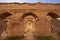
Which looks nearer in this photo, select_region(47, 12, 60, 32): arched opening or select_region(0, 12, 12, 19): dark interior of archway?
select_region(47, 12, 60, 32): arched opening

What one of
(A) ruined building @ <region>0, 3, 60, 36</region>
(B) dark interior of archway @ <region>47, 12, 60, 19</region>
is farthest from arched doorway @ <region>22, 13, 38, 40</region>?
(B) dark interior of archway @ <region>47, 12, 60, 19</region>

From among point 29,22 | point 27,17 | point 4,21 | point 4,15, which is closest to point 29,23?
point 29,22

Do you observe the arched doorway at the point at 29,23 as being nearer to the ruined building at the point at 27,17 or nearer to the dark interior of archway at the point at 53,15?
the ruined building at the point at 27,17

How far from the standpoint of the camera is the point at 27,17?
7289mm

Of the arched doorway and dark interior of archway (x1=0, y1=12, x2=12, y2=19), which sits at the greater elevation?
dark interior of archway (x1=0, y1=12, x2=12, y2=19)

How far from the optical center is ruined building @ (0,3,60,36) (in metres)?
6.87

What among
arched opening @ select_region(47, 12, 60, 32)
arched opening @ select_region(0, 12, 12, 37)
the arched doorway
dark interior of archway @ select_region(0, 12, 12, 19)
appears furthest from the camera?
dark interior of archway @ select_region(0, 12, 12, 19)

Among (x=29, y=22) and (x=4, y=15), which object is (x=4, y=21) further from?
(x=29, y=22)

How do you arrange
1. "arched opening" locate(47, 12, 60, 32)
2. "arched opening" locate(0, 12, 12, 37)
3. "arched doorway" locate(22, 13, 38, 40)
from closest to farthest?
1. "arched doorway" locate(22, 13, 38, 40)
2. "arched opening" locate(0, 12, 12, 37)
3. "arched opening" locate(47, 12, 60, 32)

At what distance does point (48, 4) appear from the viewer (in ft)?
25.0

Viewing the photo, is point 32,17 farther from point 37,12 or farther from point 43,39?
point 43,39

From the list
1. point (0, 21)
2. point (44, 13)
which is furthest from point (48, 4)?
point (0, 21)

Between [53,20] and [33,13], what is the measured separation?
27.3 inches

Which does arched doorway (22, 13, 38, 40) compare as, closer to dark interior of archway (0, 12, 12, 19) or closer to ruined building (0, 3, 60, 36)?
ruined building (0, 3, 60, 36)
